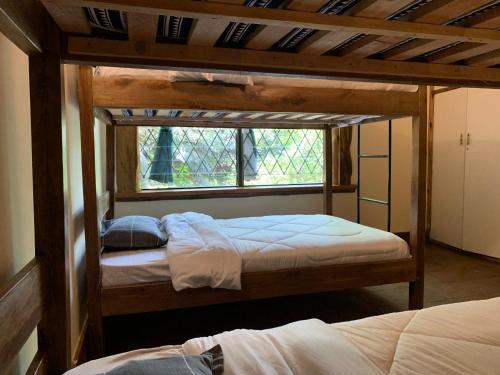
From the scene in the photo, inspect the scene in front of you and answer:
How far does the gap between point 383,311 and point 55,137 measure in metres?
→ 2.55

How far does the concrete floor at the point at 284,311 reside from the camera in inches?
98.0

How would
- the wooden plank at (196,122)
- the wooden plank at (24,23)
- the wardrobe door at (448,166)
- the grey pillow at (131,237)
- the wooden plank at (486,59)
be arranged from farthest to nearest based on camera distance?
1. the wardrobe door at (448,166)
2. the wooden plank at (196,122)
3. the grey pillow at (131,237)
4. the wooden plank at (486,59)
5. the wooden plank at (24,23)

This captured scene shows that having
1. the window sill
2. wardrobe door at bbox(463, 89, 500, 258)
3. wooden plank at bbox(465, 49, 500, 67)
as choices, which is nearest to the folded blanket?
wooden plank at bbox(465, 49, 500, 67)

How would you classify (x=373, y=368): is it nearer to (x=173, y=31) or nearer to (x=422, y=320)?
(x=422, y=320)

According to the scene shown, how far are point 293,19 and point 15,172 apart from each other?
0.96 meters

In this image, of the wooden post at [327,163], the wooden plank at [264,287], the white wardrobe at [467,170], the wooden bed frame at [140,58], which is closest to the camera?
the wooden bed frame at [140,58]

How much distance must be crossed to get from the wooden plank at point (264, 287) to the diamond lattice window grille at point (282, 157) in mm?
2164

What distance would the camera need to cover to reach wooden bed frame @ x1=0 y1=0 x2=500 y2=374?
1.02 meters

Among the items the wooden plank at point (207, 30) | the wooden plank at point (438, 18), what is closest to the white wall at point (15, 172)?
the wooden plank at point (207, 30)

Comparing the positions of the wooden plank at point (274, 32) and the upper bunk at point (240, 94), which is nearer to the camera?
the wooden plank at point (274, 32)

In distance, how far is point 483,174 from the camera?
158 inches

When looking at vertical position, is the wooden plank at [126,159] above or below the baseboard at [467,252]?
above

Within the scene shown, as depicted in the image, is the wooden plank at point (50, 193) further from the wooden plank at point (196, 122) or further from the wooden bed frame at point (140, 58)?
the wooden plank at point (196, 122)

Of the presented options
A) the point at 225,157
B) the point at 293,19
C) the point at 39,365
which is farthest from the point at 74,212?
the point at 225,157
